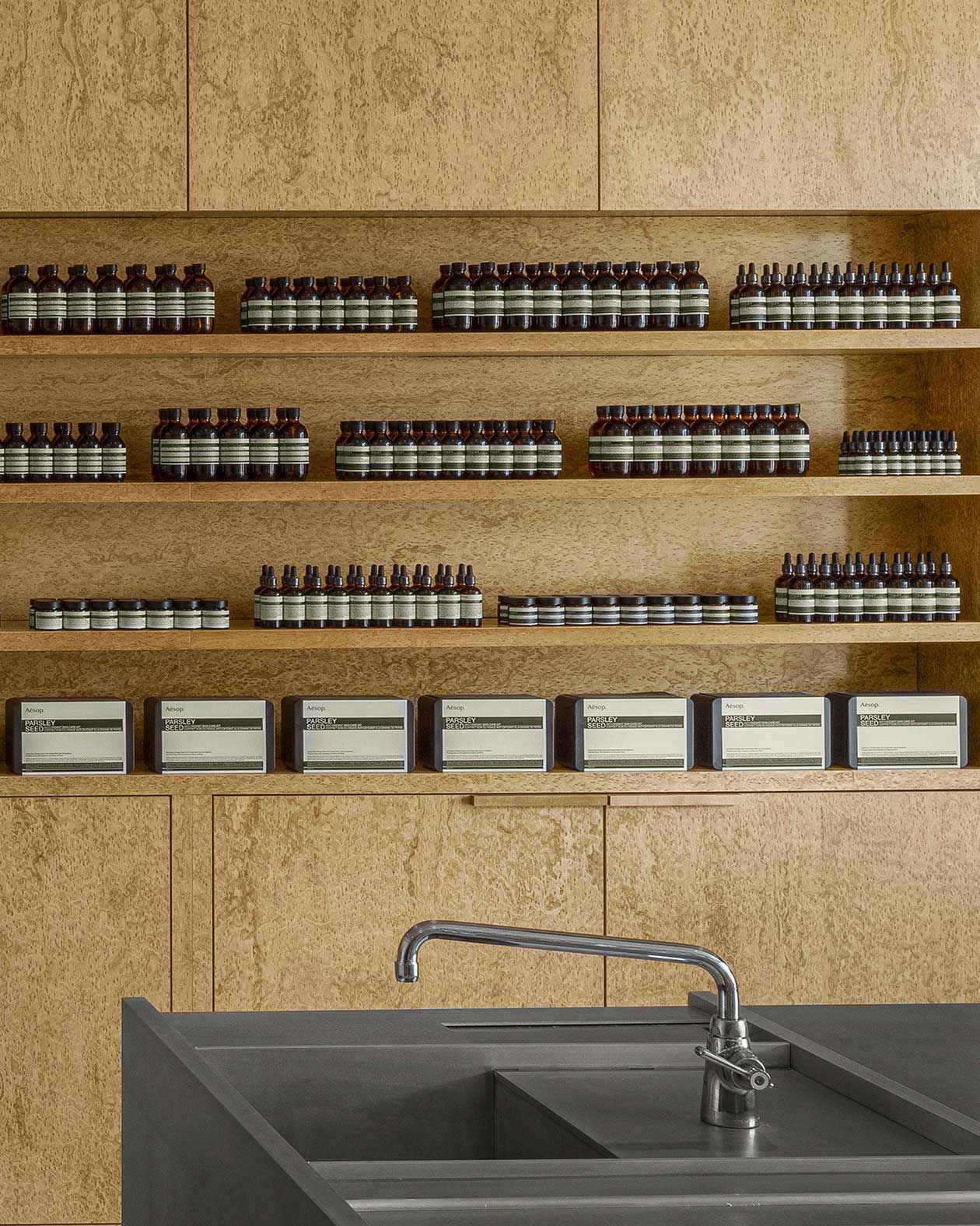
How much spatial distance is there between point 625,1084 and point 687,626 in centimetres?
187

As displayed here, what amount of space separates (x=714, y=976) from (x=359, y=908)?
1.90 m

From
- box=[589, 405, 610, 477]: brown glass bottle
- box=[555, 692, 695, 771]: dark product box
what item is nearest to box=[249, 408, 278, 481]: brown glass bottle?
box=[589, 405, 610, 477]: brown glass bottle

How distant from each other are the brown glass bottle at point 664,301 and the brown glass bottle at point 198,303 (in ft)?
3.29

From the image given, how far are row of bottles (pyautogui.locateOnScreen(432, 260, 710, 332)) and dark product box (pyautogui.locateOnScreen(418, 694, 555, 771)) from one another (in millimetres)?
851

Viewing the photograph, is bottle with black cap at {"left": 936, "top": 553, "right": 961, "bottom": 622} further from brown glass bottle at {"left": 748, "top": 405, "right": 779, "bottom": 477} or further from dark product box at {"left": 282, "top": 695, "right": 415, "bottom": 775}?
dark product box at {"left": 282, "top": 695, "right": 415, "bottom": 775}

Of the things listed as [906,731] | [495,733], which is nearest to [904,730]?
[906,731]

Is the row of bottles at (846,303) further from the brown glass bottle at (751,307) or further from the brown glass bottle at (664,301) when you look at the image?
the brown glass bottle at (664,301)

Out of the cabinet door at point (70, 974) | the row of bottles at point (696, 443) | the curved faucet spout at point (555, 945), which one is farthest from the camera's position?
the row of bottles at point (696, 443)

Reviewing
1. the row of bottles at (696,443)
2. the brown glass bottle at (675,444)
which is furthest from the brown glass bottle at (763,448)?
the brown glass bottle at (675,444)

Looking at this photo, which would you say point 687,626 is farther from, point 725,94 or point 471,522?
point 725,94

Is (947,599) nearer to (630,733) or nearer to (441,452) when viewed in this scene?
(630,733)

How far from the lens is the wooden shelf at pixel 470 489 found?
3.29 metres

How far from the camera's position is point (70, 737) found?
3.25 m

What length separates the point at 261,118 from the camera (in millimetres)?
3287
